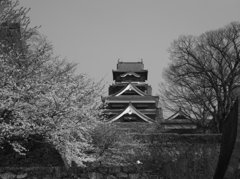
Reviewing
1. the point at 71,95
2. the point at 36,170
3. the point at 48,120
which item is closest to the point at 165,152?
the point at 71,95

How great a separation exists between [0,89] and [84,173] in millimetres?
2925

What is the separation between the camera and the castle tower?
1203 inches

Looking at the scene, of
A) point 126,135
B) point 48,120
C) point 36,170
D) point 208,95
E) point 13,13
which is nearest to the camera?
point 36,170

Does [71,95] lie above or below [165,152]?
above

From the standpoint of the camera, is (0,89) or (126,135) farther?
(126,135)

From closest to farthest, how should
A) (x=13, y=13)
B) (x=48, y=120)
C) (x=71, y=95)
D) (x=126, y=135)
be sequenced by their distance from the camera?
(x=48, y=120), (x=13, y=13), (x=71, y=95), (x=126, y=135)

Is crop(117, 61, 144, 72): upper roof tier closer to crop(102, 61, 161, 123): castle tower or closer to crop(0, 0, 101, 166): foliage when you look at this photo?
crop(102, 61, 161, 123): castle tower

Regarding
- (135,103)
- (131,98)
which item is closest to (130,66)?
(131,98)

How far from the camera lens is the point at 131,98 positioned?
35.7m

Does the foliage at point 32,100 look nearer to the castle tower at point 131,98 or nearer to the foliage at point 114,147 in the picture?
the foliage at point 114,147

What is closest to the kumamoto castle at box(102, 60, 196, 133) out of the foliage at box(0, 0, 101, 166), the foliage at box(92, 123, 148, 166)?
the foliage at box(92, 123, 148, 166)

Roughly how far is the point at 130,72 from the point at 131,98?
6.86 metres

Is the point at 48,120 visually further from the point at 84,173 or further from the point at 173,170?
the point at 173,170

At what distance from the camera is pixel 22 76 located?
9.59 m
